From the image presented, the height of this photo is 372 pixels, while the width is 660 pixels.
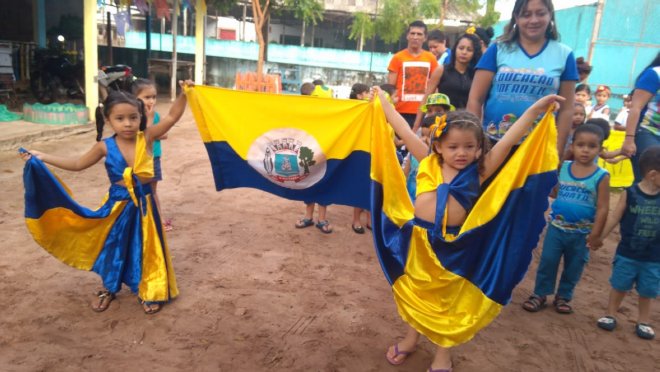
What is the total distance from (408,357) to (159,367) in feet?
4.71

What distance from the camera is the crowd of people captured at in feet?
8.36

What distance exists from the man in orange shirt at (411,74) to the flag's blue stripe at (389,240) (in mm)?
2554

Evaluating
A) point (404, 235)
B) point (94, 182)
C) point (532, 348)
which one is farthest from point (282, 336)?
point (94, 182)

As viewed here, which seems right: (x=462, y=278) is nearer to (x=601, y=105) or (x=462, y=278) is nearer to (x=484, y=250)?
(x=484, y=250)

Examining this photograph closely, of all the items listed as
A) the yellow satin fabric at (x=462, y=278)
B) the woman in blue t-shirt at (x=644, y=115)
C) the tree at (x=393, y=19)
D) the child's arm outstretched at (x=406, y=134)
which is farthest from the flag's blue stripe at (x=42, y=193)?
the tree at (x=393, y=19)

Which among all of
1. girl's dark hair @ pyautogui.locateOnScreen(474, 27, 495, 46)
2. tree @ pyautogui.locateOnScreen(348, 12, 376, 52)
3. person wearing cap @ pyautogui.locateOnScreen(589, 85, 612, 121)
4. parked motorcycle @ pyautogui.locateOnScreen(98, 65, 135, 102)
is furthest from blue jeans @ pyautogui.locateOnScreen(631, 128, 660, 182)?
tree @ pyautogui.locateOnScreen(348, 12, 376, 52)

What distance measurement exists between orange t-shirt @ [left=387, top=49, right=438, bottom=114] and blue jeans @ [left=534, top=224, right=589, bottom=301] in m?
2.16

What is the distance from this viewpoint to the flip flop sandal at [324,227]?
504cm

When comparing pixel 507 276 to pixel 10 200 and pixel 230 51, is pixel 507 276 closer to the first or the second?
pixel 10 200

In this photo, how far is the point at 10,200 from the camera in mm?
5223

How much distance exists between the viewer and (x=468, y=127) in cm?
245

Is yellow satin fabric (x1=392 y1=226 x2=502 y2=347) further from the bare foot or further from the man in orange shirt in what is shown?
the man in orange shirt

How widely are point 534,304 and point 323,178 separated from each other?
186 centimetres

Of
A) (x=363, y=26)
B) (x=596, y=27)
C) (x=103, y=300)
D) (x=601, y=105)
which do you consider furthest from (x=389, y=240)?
(x=363, y=26)
